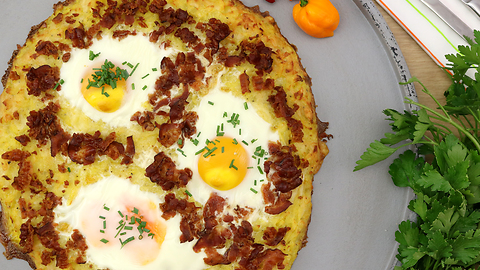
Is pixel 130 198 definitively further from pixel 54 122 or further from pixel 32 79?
pixel 32 79

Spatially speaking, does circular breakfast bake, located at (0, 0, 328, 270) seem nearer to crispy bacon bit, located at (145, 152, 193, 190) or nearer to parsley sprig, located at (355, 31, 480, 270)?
crispy bacon bit, located at (145, 152, 193, 190)

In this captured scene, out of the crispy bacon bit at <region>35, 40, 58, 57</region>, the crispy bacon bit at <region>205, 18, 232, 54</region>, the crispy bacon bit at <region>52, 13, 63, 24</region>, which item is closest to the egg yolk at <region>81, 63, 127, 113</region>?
the crispy bacon bit at <region>35, 40, 58, 57</region>

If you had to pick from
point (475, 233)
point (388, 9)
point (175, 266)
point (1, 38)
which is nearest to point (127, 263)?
point (175, 266)

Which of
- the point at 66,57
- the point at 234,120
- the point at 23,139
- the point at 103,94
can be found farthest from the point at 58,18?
the point at 234,120

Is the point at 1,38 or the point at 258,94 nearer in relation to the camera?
the point at 258,94

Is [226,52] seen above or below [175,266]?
above

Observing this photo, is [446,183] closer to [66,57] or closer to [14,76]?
[66,57]

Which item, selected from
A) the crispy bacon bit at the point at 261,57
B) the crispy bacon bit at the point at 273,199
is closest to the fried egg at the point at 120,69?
the crispy bacon bit at the point at 261,57

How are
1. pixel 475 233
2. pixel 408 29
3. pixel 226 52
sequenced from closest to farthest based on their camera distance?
pixel 475 233 → pixel 226 52 → pixel 408 29

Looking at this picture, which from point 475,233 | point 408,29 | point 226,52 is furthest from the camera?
point 408,29
